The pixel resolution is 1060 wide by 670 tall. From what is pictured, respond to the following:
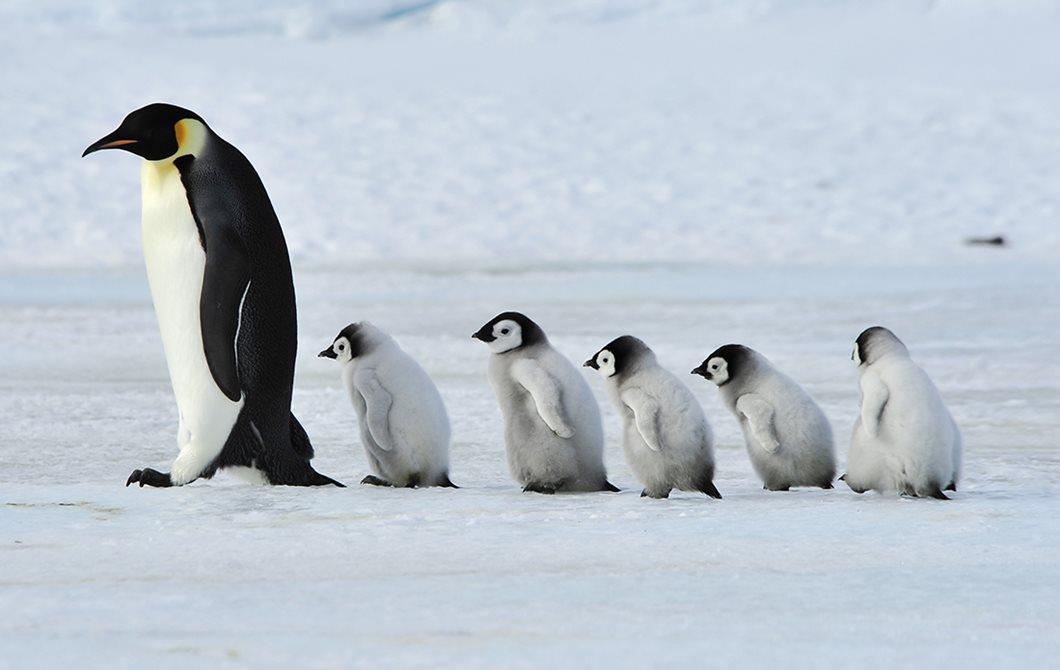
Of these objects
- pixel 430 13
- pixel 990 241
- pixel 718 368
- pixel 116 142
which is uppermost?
pixel 430 13

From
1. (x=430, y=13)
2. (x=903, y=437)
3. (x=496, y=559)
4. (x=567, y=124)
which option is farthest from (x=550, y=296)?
(x=430, y=13)

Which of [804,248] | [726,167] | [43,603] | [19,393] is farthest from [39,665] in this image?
[726,167]

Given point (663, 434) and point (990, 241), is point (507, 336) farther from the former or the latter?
point (990, 241)

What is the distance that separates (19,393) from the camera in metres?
5.21

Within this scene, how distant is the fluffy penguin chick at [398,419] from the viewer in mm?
3496

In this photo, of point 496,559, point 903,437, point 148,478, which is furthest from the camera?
point 148,478

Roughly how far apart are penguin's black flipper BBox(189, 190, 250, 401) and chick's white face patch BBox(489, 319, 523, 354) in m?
0.57

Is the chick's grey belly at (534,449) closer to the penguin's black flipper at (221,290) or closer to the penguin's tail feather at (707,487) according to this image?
the penguin's tail feather at (707,487)

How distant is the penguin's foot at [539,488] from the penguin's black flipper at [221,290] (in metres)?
0.69

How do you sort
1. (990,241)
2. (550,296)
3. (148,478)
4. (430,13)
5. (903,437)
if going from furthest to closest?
(430,13) < (990,241) < (550,296) < (148,478) < (903,437)

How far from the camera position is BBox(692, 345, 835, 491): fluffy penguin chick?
347 centimetres

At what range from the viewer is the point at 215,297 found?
3414 millimetres

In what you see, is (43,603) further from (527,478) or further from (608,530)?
(527,478)

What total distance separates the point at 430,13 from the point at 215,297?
1969 centimetres
